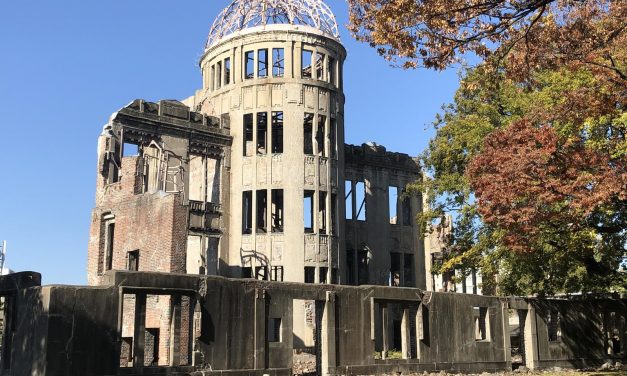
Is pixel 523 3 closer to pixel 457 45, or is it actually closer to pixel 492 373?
pixel 457 45

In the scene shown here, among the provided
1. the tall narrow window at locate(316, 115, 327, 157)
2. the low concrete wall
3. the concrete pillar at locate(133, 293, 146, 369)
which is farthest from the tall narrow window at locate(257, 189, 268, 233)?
the concrete pillar at locate(133, 293, 146, 369)

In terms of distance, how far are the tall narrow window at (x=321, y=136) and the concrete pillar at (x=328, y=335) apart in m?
14.0

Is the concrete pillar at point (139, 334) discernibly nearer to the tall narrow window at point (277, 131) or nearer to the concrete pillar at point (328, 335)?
the concrete pillar at point (328, 335)

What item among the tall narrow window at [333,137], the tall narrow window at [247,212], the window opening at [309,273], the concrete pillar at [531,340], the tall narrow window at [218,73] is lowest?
the concrete pillar at [531,340]

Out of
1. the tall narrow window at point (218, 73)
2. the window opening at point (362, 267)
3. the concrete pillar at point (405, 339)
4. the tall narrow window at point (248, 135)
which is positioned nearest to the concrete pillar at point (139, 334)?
the concrete pillar at point (405, 339)

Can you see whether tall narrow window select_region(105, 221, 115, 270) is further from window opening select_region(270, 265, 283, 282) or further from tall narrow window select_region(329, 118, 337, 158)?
tall narrow window select_region(329, 118, 337, 158)

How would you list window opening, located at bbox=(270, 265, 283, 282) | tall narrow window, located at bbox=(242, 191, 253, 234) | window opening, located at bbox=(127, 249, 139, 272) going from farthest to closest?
tall narrow window, located at bbox=(242, 191, 253, 234), window opening, located at bbox=(270, 265, 283, 282), window opening, located at bbox=(127, 249, 139, 272)

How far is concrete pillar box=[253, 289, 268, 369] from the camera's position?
17.7 m

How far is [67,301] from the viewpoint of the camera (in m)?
14.5

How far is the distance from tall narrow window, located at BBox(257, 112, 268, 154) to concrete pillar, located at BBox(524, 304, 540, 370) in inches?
571

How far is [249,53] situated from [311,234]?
895 centimetres

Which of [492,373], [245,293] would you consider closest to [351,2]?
[245,293]

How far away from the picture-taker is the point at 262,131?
35.0 m

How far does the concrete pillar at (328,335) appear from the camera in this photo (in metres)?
19.0
